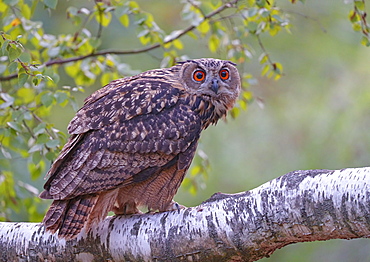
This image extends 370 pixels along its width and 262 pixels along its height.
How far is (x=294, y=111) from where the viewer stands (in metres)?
7.44

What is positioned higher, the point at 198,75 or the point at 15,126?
the point at 198,75

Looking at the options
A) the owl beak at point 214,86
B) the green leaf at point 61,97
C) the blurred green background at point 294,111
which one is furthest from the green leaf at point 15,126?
the blurred green background at point 294,111

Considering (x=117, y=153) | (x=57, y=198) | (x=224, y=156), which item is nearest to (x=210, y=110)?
(x=117, y=153)

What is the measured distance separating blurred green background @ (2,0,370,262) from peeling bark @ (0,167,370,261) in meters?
3.75

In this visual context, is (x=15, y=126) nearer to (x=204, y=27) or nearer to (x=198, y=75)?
(x=198, y=75)

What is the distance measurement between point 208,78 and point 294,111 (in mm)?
4139

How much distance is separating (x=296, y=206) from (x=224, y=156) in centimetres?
485

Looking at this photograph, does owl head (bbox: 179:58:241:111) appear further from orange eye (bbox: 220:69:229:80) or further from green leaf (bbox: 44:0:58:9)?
green leaf (bbox: 44:0:58:9)

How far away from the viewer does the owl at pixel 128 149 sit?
2938 mm

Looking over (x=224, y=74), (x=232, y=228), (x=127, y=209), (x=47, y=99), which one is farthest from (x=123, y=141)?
(x=232, y=228)

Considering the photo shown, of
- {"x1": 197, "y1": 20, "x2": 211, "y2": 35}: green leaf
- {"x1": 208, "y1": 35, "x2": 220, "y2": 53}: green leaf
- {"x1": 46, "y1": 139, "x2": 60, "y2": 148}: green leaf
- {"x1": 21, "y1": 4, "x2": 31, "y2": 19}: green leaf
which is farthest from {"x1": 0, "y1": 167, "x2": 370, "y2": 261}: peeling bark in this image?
{"x1": 208, "y1": 35, "x2": 220, "y2": 53}: green leaf

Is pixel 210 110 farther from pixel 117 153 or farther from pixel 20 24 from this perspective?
pixel 20 24

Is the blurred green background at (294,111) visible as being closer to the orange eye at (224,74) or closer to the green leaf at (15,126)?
the orange eye at (224,74)

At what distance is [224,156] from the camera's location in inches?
278
